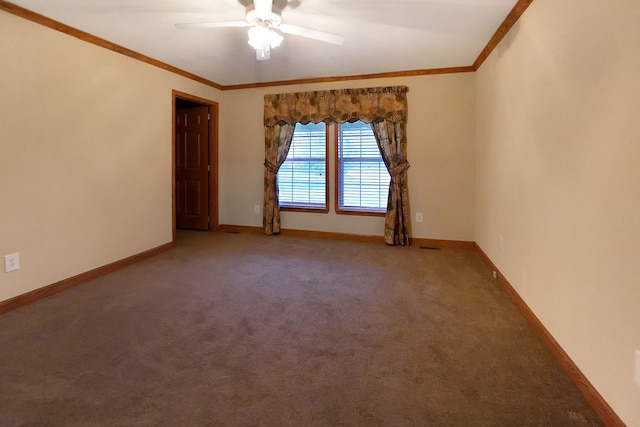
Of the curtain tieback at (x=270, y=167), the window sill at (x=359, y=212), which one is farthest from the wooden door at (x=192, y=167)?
the window sill at (x=359, y=212)

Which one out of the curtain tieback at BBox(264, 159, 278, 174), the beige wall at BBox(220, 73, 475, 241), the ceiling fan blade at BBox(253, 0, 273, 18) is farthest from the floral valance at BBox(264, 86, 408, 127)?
the ceiling fan blade at BBox(253, 0, 273, 18)

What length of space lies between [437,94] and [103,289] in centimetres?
443

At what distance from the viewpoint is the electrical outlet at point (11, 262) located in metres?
2.65

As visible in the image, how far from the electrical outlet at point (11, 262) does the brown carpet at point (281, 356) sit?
34 centimetres

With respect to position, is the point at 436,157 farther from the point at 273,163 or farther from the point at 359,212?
the point at 273,163

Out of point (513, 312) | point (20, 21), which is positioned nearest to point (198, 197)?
point (20, 21)

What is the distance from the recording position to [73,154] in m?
3.16

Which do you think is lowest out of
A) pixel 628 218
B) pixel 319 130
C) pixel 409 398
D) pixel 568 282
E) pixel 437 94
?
pixel 409 398

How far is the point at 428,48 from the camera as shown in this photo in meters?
3.68

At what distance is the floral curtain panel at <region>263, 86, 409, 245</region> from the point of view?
4.58m

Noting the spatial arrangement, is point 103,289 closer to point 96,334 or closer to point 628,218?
point 96,334

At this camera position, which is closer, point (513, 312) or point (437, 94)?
point (513, 312)

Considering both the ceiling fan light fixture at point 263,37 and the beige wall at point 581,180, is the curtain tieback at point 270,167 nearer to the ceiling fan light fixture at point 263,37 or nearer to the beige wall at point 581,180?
the ceiling fan light fixture at point 263,37

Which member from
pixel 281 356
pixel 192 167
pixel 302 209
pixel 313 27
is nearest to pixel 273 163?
pixel 302 209
